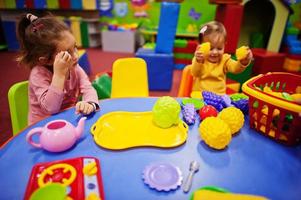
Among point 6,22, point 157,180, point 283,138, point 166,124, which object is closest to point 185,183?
point 157,180

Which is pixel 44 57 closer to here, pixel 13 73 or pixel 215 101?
pixel 215 101

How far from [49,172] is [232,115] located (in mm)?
457

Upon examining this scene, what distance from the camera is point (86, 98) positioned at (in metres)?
0.86

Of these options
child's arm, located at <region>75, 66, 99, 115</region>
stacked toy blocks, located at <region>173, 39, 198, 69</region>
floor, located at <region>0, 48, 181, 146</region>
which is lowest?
floor, located at <region>0, 48, 181, 146</region>

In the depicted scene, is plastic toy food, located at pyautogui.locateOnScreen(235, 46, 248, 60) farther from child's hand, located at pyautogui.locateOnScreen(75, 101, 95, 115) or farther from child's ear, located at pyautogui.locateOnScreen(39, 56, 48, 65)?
child's ear, located at pyautogui.locateOnScreen(39, 56, 48, 65)

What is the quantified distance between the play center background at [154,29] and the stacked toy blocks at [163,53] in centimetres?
4

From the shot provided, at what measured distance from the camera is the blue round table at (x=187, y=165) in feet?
1.51

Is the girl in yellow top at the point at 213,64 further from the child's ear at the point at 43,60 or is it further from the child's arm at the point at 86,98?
the child's ear at the point at 43,60

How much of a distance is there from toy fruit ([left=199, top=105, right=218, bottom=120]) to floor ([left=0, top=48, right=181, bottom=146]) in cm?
123

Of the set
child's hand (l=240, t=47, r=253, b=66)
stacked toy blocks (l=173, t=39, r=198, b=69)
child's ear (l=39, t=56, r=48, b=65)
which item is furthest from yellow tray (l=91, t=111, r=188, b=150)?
stacked toy blocks (l=173, t=39, r=198, b=69)

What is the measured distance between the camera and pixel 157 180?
1.57 ft

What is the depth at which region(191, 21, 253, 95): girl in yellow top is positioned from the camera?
48.2 inches

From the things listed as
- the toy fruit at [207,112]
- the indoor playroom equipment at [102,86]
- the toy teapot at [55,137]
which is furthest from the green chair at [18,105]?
the toy fruit at [207,112]

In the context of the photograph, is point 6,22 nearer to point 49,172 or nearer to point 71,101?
point 71,101
